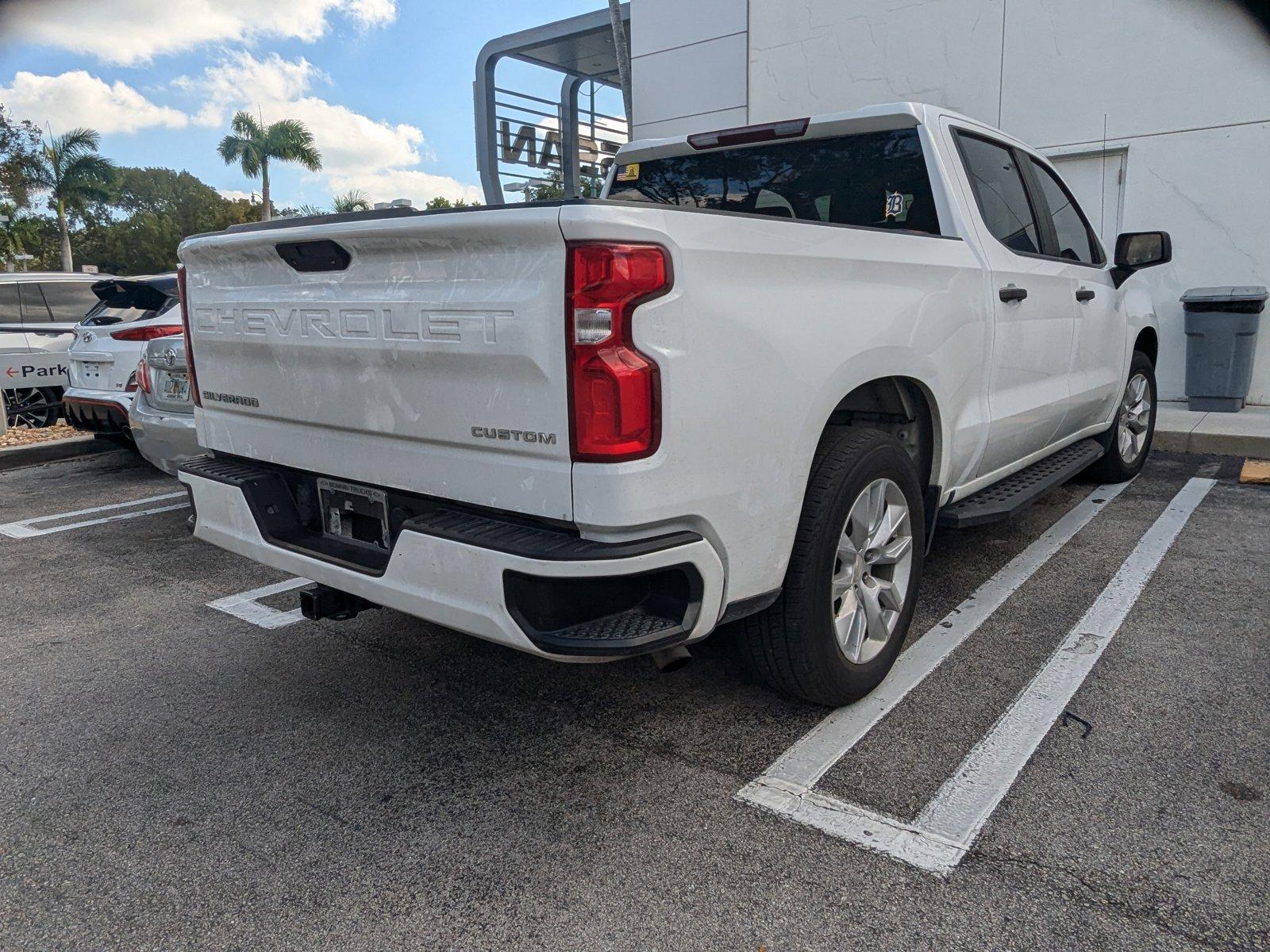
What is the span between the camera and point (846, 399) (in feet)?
9.31

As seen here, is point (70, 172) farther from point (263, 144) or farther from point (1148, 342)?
point (1148, 342)

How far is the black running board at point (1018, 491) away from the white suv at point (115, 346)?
5.56 m

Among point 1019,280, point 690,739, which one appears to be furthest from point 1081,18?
point 690,739

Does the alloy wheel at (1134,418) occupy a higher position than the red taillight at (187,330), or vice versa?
the red taillight at (187,330)

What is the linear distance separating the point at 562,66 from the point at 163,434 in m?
13.3

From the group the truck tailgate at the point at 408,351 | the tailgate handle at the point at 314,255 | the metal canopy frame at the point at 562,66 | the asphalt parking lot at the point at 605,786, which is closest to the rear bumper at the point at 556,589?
the truck tailgate at the point at 408,351

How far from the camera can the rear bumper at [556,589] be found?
213 cm

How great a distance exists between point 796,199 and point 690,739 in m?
2.19

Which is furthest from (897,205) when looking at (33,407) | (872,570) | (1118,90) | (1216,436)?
(33,407)

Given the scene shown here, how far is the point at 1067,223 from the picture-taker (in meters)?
4.78

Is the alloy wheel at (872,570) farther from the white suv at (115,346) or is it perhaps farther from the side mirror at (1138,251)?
the white suv at (115,346)

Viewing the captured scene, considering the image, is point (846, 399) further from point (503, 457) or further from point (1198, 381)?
point (1198, 381)

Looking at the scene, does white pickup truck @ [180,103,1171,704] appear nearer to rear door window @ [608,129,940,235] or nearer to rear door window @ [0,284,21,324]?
rear door window @ [608,129,940,235]

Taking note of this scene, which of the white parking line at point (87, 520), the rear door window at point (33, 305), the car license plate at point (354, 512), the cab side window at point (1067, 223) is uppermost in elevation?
the cab side window at point (1067, 223)
